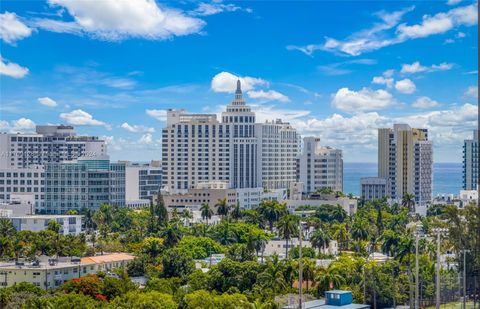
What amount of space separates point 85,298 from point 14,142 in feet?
240

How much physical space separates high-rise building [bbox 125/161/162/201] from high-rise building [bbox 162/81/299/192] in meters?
1.11

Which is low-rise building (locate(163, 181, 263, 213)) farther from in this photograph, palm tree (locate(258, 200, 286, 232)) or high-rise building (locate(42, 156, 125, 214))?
palm tree (locate(258, 200, 286, 232))

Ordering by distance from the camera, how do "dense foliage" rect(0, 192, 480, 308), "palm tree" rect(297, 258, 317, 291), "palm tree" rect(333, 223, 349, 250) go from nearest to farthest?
"dense foliage" rect(0, 192, 480, 308)
"palm tree" rect(297, 258, 317, 291)
"palm tree" rect(333, 223, 349, 250)

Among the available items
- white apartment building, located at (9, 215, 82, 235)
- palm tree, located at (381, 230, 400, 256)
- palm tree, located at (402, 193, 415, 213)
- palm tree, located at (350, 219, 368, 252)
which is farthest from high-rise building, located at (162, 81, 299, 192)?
palm tree, located at (381, 230, 400, 256)

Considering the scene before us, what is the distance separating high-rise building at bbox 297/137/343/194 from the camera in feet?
296

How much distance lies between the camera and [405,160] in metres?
82.4

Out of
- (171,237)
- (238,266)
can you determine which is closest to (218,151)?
(171,237)

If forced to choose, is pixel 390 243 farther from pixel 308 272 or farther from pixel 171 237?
pixel 171 237

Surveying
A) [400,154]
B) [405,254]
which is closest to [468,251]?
[405,254]

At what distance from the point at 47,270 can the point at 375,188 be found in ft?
180

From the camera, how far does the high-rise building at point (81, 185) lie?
221 ft

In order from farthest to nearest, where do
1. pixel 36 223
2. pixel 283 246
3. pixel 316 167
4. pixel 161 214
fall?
pixel 316 167, pixel 161 214, pixel 36 223, pixel 283 246

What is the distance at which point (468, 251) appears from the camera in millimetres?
26406

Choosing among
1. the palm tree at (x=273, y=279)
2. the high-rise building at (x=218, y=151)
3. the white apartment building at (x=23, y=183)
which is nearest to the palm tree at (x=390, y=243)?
the palm tree at (x=273, y=279)
